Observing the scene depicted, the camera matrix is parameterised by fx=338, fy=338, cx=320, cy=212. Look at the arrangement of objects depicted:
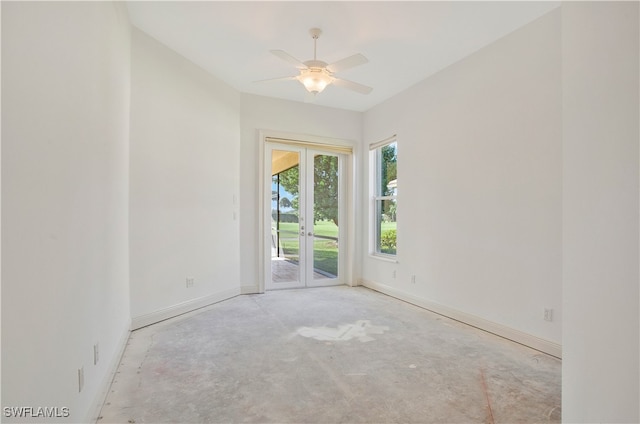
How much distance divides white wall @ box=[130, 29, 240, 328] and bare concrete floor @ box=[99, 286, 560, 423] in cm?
44

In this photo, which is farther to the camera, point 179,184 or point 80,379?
point 179,184

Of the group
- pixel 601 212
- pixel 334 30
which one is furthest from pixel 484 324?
pixel 334 30

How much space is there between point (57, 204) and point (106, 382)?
1.41m

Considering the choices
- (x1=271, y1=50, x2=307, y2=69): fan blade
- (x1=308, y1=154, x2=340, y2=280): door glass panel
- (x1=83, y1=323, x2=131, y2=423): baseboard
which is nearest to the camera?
(x1=83, y1=323, x2=131, y2=423): baseboard

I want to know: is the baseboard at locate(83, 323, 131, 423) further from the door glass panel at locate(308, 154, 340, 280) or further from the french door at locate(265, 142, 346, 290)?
the door glass panel at locate(308, 154, 340, 280)

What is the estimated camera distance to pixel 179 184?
151 inches

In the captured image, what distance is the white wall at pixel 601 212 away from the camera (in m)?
1.16

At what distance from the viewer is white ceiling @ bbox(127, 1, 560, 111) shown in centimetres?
286

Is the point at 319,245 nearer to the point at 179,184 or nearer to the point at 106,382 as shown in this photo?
the point at 179,184

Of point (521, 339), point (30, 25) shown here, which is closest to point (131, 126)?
point (30, 25)

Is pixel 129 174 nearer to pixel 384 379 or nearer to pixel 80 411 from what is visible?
pixel 80 411

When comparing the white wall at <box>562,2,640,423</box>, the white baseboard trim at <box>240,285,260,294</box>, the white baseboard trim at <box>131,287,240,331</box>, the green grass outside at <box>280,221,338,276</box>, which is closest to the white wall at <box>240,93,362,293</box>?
the white baseboard trim at <box>240,285,260,294</box>

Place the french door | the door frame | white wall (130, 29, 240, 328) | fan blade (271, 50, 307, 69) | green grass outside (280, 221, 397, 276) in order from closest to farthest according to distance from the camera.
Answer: fan blade (271, 50, 307, 69) → white wall (130, 29, 240, 328) → the door frame → the french door → green grass outside (280, 221, 397, 276)

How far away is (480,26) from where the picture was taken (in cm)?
312
